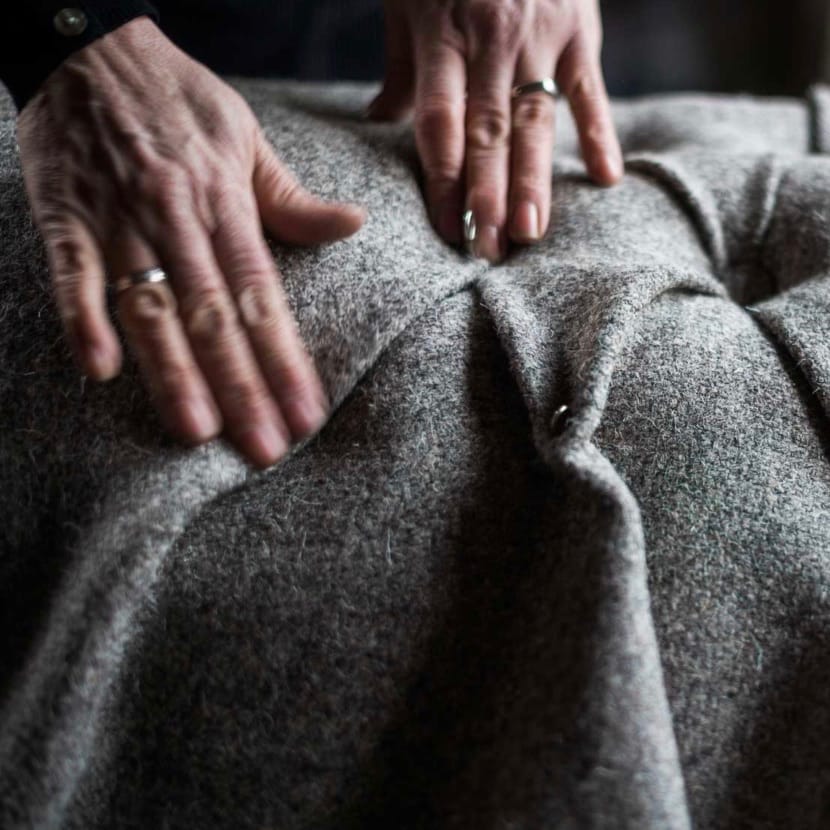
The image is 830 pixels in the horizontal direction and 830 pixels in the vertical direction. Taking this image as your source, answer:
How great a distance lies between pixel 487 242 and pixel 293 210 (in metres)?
0.15

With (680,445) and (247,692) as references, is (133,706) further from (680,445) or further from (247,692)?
(680,445)

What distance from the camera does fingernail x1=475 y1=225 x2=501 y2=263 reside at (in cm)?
62

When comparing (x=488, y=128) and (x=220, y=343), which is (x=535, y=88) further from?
(x=220, y=343)

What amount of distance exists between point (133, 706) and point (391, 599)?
0.50 ft

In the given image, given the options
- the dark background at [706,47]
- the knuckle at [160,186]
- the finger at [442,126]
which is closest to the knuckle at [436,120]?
the finger at [442,126]

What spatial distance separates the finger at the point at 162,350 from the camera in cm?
47

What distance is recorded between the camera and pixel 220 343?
0.48 meters

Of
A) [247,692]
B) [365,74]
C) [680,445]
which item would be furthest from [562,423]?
[365,74]

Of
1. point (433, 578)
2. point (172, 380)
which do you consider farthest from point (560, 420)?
point (172, 380)

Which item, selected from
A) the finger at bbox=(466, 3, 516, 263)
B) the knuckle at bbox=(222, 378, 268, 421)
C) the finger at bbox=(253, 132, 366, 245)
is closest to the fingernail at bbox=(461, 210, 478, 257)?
the finger at bbox=(466, 3, 516, 263)

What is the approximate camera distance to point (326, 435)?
514 millimetres

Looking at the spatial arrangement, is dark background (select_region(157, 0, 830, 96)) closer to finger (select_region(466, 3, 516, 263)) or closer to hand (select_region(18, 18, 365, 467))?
finger (select_region(466, 3, 516, 263))

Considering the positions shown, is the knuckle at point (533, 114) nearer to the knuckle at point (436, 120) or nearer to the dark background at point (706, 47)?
the knuckle at point (436, 120)

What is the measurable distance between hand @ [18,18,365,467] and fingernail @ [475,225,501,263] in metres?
0.12
